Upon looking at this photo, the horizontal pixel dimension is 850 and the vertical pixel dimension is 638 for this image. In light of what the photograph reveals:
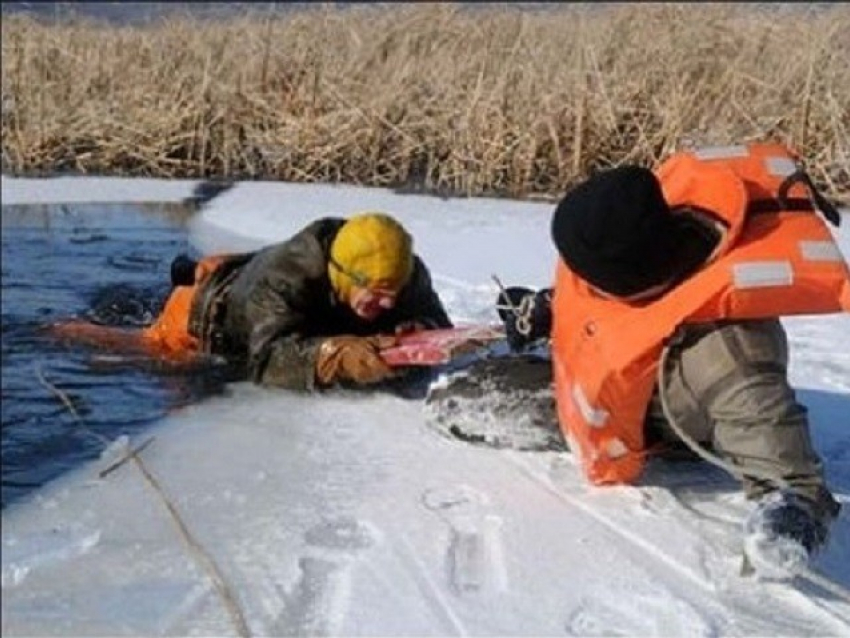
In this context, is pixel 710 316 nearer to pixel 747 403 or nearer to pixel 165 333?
pixel 747 403

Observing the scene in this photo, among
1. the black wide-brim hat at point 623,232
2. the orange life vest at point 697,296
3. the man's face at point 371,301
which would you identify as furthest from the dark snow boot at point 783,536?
the man's face at point 371,301

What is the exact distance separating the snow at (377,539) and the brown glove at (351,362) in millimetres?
80

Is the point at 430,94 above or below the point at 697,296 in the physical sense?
below

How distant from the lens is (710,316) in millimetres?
3385

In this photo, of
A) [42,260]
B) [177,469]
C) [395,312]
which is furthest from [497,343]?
[42,260]

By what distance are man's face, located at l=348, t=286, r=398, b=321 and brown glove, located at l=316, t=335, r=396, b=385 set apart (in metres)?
0.13

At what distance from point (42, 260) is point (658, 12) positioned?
4.84m

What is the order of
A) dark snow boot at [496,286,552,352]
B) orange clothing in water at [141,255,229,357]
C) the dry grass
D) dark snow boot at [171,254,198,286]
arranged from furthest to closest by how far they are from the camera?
the dry grass < dark snow boot at [171,254,198,286] < orange clothing in water at [141,255,229,357] < dark snow boot at [496,286,552,352]

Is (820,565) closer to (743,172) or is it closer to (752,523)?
(752,523)

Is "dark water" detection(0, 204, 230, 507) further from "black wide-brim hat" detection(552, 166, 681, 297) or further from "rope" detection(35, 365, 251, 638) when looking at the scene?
"black wide-brim hat" detection(552, 166, 681, 297)

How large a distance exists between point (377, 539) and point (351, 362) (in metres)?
1.27

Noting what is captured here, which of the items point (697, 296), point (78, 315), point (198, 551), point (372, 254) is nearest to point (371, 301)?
point (372, 254)

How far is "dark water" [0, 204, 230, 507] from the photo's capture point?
15.1 feet

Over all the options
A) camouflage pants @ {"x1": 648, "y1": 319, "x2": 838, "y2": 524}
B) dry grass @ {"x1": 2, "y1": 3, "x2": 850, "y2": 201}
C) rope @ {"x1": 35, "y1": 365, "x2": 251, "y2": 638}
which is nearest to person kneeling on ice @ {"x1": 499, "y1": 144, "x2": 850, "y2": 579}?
camouflage pants @ {"x1": 648, "y1": 319, "x2": 838, "y2": 524}
